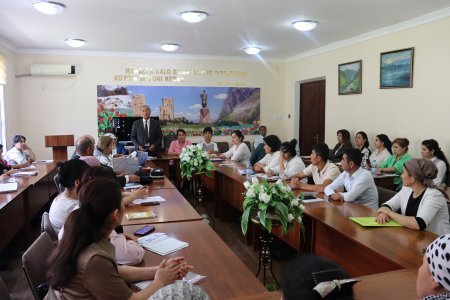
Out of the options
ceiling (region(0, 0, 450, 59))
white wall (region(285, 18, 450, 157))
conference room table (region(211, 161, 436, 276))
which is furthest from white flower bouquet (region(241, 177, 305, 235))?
white wall (region(285, 18, 450, 157))

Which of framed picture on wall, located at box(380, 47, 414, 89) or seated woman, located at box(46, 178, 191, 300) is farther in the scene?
framed picture on wall, located at box(380, 47, 414, 89)

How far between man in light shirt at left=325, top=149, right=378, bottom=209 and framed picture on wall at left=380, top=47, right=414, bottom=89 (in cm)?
272

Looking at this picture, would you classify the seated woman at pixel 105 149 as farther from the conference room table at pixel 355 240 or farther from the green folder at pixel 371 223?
the green folder at pixel 371 223

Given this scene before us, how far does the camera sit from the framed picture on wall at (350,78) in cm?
644

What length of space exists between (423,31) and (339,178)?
2990 millimetres

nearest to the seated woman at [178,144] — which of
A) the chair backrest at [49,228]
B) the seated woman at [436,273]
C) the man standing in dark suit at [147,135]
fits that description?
the man standing in dark suit at [147,135]

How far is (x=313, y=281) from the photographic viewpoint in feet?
3.09

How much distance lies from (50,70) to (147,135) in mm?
2451

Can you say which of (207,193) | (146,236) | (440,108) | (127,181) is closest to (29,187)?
(127,181)

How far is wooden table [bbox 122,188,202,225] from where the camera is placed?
8.86ft

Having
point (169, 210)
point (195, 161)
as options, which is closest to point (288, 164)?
point (195, 161)

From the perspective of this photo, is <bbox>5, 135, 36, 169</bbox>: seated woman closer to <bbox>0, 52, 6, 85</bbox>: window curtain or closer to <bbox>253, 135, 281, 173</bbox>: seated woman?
<bbox>0, 52, 6, 85</bbox>: window curtain

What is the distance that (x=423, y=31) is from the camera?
16.9 feet

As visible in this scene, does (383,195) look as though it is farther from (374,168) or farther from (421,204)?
(374,168)
